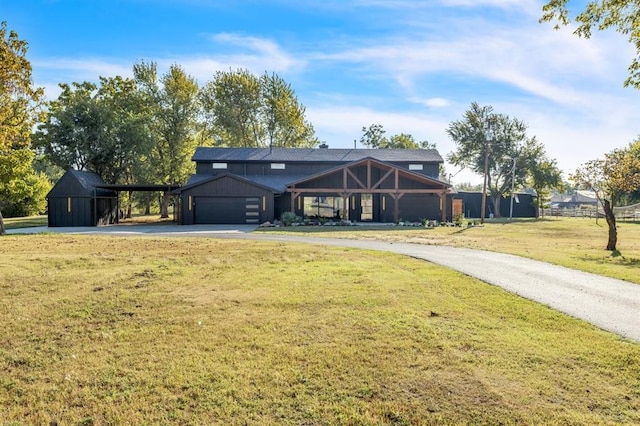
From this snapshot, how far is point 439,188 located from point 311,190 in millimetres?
9573

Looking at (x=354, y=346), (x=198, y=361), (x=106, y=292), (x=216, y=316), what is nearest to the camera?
(x=198, y=361)

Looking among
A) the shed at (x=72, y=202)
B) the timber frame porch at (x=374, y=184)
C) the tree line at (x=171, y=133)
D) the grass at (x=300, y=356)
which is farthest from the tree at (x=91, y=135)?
the grass at (x=300, y=356)

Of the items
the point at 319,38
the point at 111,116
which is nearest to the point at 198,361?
the point at 319,38

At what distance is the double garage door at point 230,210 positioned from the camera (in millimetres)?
27375

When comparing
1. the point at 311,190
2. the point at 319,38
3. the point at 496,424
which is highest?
the point at 319,38

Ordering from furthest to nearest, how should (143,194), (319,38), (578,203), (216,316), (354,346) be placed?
(578,203), (143,194), (319,38), (216,316), (354,346)

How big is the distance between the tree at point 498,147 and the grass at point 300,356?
1585 inches

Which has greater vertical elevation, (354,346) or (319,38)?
(319,38)

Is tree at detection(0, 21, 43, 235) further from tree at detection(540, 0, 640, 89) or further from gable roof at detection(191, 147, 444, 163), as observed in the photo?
tree at detection(540, 0, 640, 89)

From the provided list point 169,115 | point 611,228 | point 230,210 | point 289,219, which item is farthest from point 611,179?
point 169,115

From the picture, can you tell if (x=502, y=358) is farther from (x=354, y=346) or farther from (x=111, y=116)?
(x=111, y=116)

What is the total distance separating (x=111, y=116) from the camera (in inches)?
1258

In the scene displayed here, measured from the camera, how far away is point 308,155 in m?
33.0

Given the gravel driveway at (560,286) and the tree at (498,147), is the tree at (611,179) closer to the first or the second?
the gravel driveway at (560,286)
